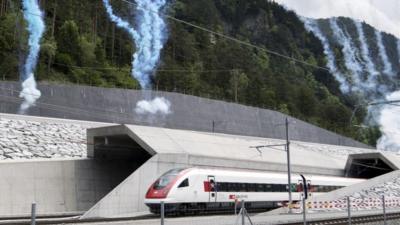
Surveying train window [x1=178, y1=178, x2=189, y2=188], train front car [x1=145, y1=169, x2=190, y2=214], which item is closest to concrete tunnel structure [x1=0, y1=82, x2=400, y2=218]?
train front car [x1=145, y1=169, x2=190, y2=214]

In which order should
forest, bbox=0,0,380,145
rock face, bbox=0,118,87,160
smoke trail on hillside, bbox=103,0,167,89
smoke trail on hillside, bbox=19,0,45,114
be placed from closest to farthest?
rock face, bbox=0,118,87,160 → smoke trail on hillside, bbox=19,0,45,114 → forest, bbox=0,0,380,145 → smoke trail on hillside, bbox=103,0,167,89

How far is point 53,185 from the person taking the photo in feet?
117

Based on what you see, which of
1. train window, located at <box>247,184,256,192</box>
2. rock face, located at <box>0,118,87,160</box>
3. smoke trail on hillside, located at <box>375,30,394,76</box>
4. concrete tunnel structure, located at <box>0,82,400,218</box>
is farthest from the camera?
smoke trail on hillside, located at <box>375,30,394,76</box>

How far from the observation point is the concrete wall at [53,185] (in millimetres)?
33406

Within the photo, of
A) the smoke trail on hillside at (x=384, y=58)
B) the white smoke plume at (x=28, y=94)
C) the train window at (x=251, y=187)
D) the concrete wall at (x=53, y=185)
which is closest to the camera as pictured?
the concrete wall at (x=53, y=185)

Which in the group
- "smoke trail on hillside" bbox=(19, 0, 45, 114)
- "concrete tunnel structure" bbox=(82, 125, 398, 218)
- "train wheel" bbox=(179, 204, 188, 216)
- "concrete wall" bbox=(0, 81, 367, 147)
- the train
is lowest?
"train wheel" bbox=(179, 204, 188, 216)

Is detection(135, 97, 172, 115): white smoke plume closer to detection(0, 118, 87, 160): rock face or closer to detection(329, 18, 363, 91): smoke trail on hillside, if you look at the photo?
detection(0, 118, 87, 160): rock face

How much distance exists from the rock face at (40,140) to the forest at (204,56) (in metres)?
21.6

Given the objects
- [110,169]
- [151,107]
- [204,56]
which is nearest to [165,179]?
[110,169]

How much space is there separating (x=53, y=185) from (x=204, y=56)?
88004 mm

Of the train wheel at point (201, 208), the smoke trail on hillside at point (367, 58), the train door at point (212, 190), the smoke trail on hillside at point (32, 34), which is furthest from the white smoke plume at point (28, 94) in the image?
the smoke trail on hillside at point (367, 58)

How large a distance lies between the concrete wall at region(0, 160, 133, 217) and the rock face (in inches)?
83.3

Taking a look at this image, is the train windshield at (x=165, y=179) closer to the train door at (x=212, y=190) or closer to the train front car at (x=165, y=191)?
the train front car at (x=165, y=191)

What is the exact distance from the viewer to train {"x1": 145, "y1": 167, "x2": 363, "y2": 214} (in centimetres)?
3259
